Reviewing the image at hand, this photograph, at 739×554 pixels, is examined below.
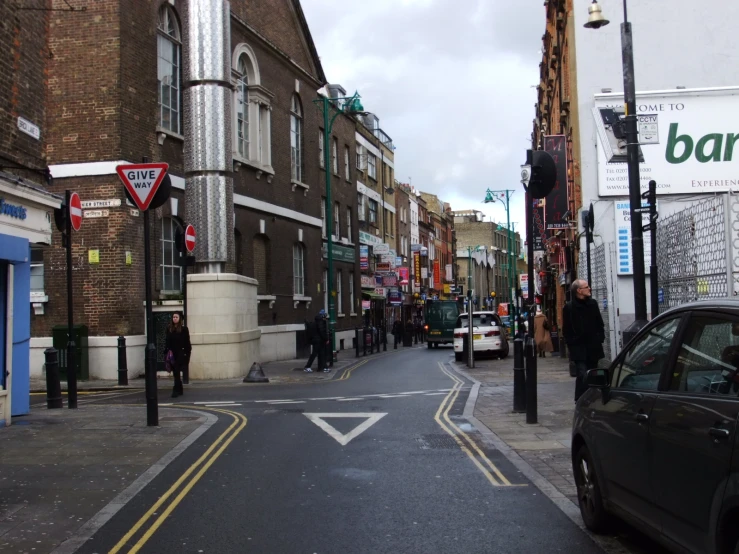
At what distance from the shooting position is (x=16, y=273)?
488 inches

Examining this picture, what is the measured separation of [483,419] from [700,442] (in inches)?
320

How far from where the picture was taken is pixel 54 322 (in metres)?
21.2

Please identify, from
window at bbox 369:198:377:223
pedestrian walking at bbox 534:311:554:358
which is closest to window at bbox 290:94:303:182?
pedestrian walking at bbox 534:311:554:358

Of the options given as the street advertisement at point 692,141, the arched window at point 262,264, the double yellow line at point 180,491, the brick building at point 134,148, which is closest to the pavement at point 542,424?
the double yellow line at point 180,491

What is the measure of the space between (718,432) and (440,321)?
1634 inches

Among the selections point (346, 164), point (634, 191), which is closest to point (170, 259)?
point (634, 191)

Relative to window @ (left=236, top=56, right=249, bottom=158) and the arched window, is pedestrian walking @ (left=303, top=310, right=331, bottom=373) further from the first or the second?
window @ (left=236, top=56, right=249, bottom=158)

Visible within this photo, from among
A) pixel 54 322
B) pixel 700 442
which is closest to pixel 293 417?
pixel 700 442

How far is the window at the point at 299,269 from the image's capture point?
33031 millimetres

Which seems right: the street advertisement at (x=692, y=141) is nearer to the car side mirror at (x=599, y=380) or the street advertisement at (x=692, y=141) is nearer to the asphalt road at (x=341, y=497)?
the asphalt road at (x=341, y=497)

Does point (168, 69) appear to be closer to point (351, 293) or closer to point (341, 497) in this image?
point (341, 497)

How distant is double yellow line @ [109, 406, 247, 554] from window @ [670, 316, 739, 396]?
378 cm

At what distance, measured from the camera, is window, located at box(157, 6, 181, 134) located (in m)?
23.0

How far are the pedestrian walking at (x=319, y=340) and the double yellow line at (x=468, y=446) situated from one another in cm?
859
